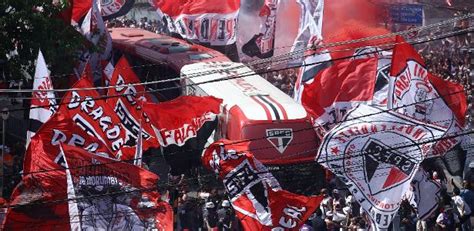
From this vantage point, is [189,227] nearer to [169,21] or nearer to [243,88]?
[243,88]

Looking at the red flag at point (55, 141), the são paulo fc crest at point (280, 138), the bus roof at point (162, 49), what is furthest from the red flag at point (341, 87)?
the bus roof at point (162, 49)

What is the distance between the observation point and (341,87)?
2244 centimetres

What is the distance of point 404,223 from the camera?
70.0 feet

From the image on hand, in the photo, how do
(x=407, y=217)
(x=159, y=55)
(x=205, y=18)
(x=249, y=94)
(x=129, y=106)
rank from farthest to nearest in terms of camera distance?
(x=159, y=55) → (x=205, y=18) → (x=249, y=94) → (x=129, y=106) → (x=407, y=217)

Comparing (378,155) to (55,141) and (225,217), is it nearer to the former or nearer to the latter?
(55,141)

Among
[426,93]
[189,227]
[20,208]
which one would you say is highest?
[426,93]

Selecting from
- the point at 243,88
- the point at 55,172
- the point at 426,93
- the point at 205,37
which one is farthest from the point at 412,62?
the point at 205,37

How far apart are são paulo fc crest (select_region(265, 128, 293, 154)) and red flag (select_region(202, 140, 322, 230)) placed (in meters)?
5.28

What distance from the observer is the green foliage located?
2616 cm

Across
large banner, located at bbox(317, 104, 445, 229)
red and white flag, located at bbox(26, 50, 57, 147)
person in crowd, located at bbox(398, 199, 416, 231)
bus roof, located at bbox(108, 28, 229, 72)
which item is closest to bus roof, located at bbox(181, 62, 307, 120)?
bus roof, located at bbox(108, 28, 229, 72)

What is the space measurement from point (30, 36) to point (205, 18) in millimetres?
6193

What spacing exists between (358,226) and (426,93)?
2837mm

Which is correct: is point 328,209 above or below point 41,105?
below

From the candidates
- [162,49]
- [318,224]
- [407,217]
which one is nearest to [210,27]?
[162,49]
